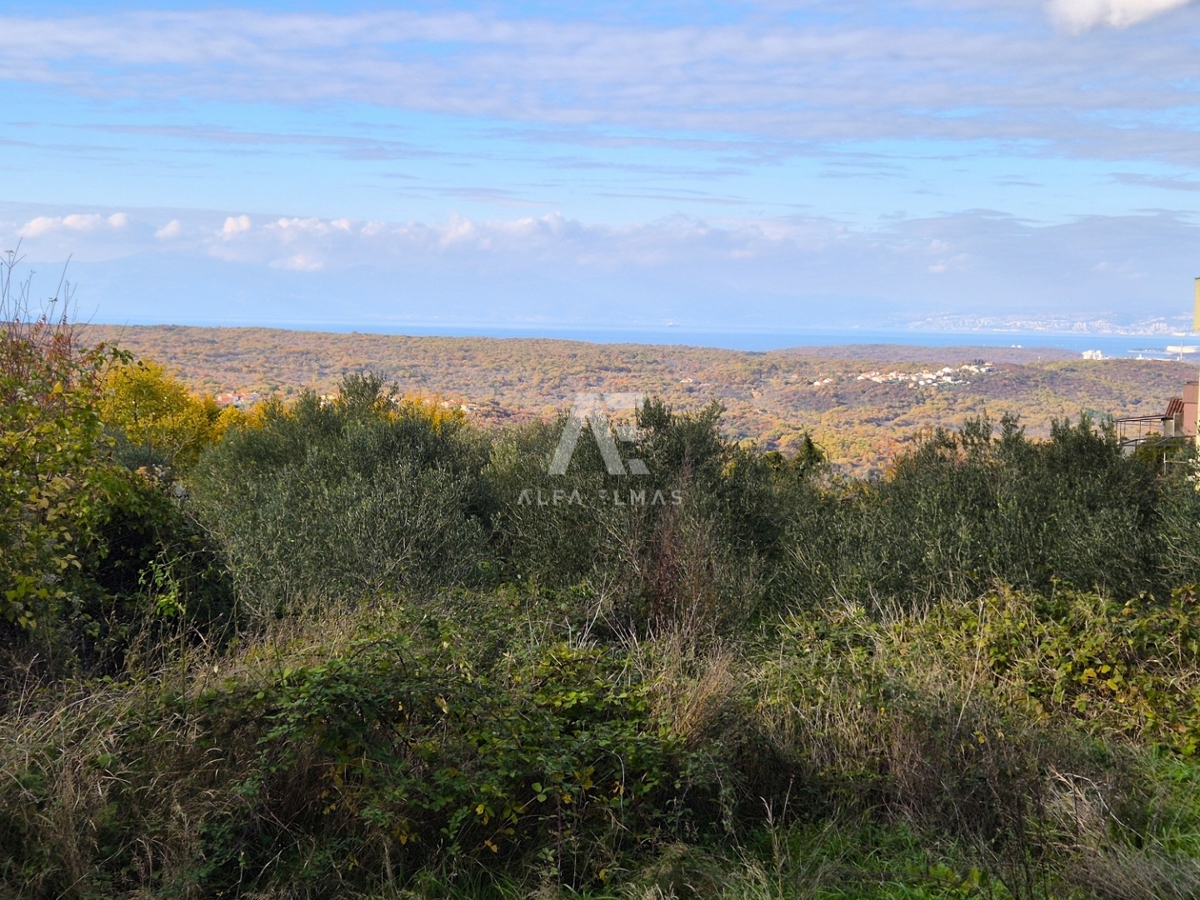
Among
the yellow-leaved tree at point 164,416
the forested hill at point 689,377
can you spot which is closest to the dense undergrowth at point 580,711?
the forested hill at point 689,377

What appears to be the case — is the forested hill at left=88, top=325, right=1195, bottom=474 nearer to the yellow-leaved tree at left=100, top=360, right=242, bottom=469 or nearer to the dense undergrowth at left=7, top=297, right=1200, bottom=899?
the yellow-leaved tree at left=100, top=360, right=242, bottom=469

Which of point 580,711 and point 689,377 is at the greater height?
point 689,377

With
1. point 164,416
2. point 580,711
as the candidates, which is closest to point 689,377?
point 164,416

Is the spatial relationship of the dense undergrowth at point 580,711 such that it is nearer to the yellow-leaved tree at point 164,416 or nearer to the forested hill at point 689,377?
the forested hill at point 689,377

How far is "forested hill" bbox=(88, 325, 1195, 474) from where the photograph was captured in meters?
34.2

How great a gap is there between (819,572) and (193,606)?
5753 millimetres

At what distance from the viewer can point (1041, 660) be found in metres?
6.10

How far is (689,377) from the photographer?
42.0 meters

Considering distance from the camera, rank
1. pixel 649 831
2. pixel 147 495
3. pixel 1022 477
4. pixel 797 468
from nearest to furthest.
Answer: pixel 649 831, pixel 147 495, pixel 1022 477, pixel 797 468

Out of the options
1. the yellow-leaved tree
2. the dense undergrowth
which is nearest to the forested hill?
the yellow-leaved tree

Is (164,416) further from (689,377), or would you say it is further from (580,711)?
(580,711)

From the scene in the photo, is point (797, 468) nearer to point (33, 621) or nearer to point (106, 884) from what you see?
point (33, 621)

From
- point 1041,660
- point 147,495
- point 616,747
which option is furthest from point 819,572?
point 147,495

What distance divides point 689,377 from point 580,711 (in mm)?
37800
